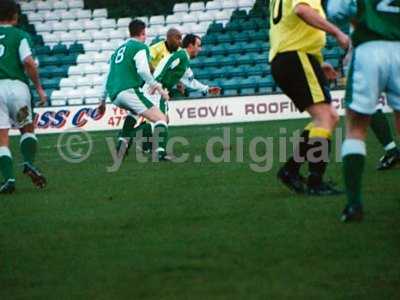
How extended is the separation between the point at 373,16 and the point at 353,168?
3.20ft

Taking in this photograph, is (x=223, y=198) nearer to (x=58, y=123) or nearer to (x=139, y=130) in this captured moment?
(x=139, y=130)

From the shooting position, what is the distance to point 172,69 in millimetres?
14305

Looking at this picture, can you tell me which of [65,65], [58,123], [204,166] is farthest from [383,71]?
[65,65]

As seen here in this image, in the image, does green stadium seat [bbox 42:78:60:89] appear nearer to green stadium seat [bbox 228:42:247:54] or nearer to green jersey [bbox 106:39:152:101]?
green stadium seat [bbox 228:42:247:54]

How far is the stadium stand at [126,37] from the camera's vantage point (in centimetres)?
2684

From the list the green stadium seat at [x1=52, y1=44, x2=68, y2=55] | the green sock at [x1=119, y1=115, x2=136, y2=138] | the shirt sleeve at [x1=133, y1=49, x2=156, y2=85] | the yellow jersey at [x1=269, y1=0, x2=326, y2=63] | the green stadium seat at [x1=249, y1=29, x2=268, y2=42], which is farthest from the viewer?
the green stadium seat at [x1=52, y1=44, x2=68, y2=55]

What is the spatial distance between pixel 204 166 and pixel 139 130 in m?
2.77

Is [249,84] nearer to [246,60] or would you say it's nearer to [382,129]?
[246,60]

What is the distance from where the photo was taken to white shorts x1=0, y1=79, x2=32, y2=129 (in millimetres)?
9477

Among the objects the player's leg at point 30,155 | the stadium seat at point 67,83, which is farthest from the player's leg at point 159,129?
the stadium seat at point 67,83

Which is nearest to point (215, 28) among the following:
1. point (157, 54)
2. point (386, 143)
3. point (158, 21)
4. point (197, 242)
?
point (158, 21)

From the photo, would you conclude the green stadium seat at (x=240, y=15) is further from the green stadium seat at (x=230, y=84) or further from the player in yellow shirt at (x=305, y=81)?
the player in yellow shirt at (x=305, y=81)

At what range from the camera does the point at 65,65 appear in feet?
93.1

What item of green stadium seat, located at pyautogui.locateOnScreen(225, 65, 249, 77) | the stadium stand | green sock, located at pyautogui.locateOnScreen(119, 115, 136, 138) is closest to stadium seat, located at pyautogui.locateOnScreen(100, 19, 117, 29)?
the stadium stand
